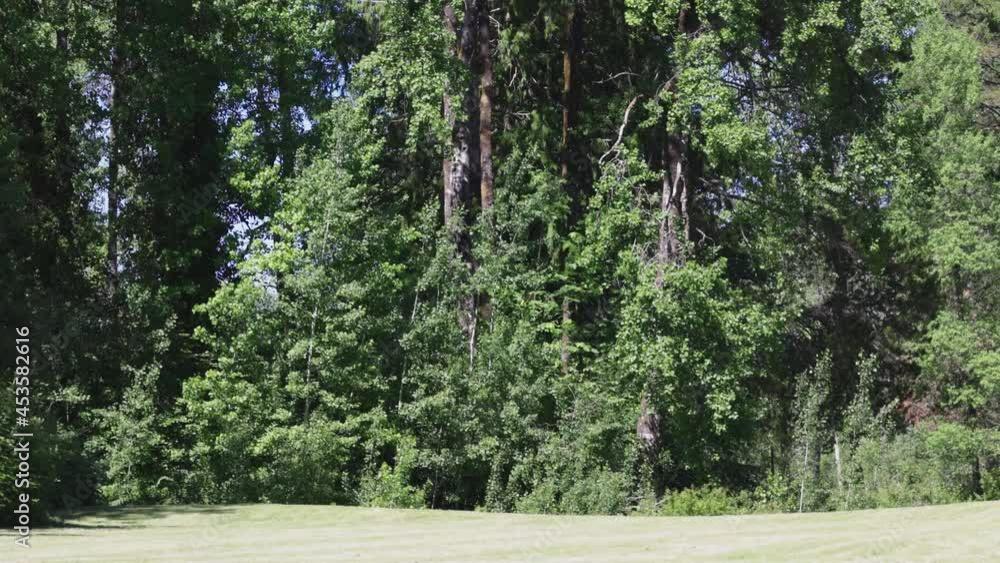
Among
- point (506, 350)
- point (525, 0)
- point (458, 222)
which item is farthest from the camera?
point (525, 0)

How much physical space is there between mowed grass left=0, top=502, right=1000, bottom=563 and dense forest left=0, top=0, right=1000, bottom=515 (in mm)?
8009

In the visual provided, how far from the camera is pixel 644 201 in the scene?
2822 centimetres

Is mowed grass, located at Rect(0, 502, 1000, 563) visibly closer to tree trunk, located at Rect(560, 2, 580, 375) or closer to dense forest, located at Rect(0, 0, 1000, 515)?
dense forest, located at Rect(0, 0, 1000, 515)

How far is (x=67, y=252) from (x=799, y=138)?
16.5 m

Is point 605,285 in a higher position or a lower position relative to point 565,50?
lower

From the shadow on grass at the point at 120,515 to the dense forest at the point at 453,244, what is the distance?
462 cm

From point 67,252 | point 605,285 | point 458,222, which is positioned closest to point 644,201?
point 605,285

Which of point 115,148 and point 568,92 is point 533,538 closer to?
point 115,148

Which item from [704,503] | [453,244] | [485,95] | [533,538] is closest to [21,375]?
[453,244]

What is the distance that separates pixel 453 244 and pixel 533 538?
15.0m

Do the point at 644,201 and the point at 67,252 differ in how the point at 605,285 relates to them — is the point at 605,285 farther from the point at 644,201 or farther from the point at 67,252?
the point at 67,252

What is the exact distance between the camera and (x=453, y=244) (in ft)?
87.3

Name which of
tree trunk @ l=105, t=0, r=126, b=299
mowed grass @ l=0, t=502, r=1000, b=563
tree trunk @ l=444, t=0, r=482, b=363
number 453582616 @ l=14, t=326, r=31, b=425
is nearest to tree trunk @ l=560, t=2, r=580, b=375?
tree trunk @ l=444, t=0, r=482, b=363

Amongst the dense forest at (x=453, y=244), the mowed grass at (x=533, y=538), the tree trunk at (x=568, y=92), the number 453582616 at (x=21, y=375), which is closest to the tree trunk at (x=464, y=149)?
the dense forest at (x=453, y=244)
